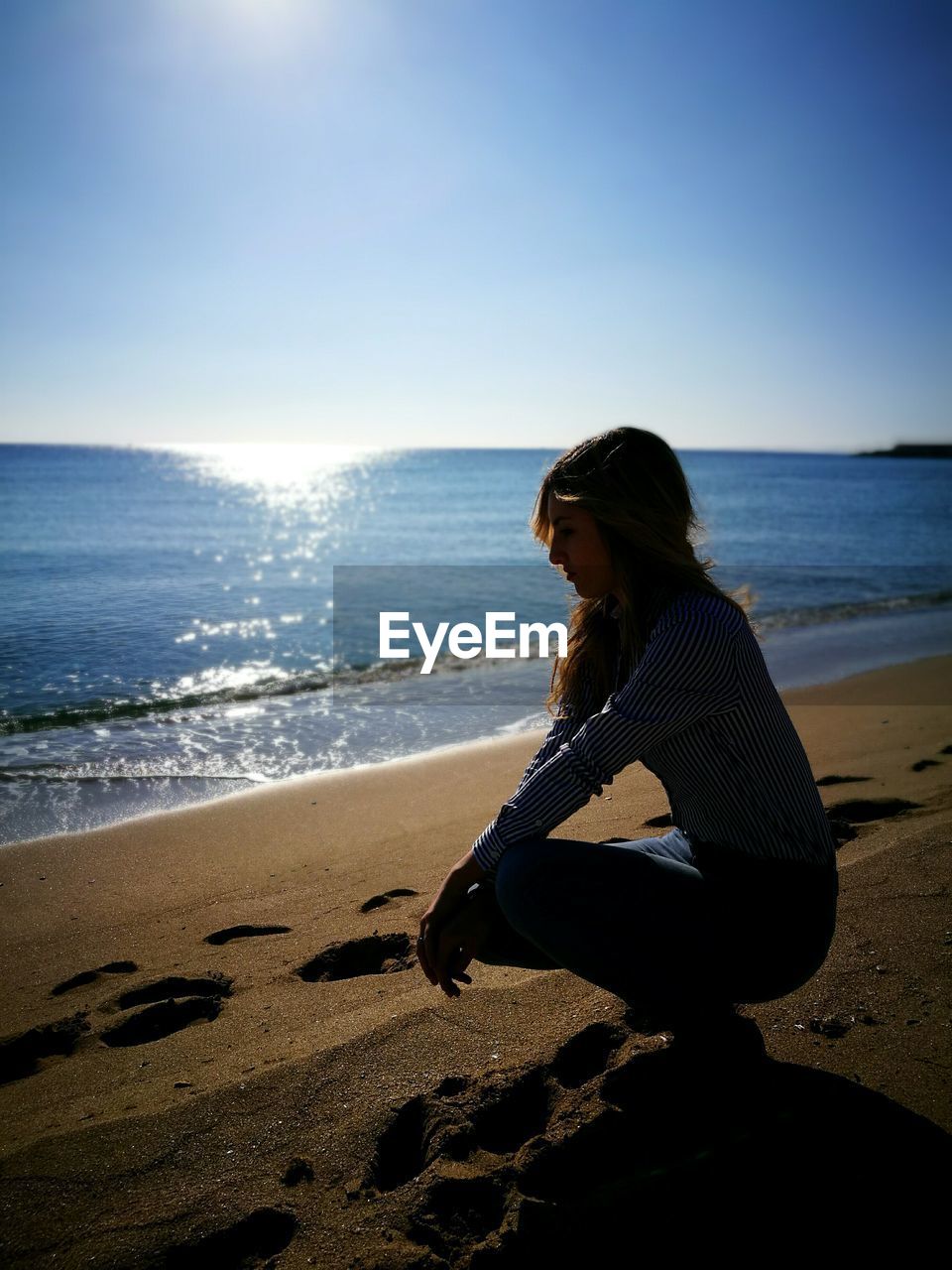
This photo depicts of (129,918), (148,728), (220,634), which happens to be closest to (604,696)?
(129,918)

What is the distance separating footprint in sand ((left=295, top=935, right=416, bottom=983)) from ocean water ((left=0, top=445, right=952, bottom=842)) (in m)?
1.61

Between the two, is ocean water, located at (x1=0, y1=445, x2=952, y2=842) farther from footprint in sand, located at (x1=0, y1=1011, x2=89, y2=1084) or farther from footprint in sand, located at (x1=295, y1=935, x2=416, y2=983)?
footprint in sand, located at (x1=0, y1=1011, x2=89, y2=1084)

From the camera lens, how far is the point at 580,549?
2.43 m

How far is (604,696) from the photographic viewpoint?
103 inches

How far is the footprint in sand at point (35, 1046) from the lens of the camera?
289 cm

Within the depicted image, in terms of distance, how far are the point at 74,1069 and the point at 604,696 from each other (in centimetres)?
210

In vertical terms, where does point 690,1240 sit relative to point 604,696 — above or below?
below

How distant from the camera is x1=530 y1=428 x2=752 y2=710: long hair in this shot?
228cm

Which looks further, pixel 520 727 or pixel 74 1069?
pixel 520 727

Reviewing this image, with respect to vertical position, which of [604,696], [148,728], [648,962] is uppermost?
[604,696]

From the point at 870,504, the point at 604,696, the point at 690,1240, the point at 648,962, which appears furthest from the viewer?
the point at 870,504

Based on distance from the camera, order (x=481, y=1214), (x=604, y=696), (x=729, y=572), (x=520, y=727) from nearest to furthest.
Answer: (x=481, y=1214)
(x=604, y=696)
(x=520, y=727)
(x=729, y=572)

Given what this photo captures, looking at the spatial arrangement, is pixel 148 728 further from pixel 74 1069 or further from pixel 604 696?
pixel 604 696

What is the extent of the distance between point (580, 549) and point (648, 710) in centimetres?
55
